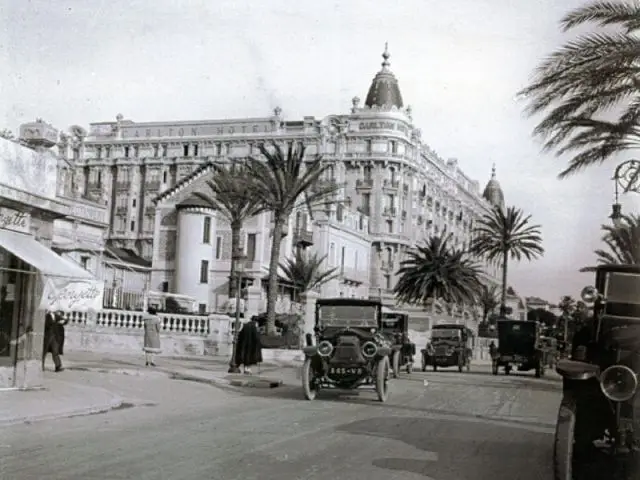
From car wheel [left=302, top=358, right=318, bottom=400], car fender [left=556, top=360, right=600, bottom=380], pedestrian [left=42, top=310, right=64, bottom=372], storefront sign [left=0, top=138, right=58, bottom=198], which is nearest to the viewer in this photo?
car fender [left=556, top=360, right=600, bottom=380]

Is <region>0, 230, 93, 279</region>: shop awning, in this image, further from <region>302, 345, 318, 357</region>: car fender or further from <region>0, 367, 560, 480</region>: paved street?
<region>302, 345, 318, 357</region>: car fender

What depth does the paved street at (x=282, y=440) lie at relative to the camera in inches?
324

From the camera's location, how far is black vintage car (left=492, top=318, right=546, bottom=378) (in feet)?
114

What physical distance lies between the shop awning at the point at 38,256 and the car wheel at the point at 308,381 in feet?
15.2

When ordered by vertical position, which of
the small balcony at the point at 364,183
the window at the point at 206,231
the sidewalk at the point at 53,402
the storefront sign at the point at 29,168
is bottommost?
the sidewalk at the point at 53,402

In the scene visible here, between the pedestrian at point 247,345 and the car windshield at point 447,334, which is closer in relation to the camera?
the pedestrian at point 247,345

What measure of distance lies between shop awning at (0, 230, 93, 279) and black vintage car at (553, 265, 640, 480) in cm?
922

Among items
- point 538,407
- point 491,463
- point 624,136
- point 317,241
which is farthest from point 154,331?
point 317,241

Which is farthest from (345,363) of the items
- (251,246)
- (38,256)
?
(251,246)

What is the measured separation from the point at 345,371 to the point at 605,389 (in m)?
10.3

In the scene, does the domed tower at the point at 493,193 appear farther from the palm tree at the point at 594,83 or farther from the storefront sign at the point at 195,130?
the palm tree at the point at 594,83

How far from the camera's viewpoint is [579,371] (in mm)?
7312

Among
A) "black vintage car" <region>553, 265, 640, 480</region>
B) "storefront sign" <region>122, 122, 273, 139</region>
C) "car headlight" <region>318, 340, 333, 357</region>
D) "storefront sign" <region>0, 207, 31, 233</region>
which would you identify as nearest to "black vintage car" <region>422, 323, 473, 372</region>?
"car headlight" <region>318, 340, 333, 357</region>

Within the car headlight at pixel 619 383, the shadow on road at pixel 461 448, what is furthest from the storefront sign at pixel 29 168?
the car headlight at pixel 619 383
